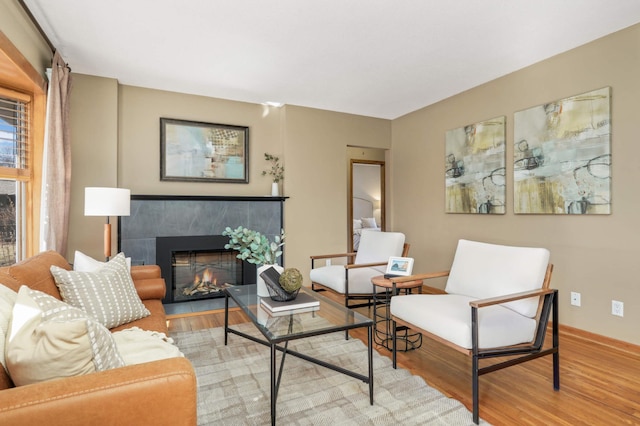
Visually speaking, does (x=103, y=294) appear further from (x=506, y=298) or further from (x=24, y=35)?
(x=506, y=298)

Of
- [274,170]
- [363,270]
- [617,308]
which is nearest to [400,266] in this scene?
[363,270]

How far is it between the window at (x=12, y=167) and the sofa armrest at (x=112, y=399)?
2.48 meters

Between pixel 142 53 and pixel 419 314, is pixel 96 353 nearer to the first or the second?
pixel 419 314

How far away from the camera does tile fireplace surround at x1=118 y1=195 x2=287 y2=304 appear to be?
148 inches

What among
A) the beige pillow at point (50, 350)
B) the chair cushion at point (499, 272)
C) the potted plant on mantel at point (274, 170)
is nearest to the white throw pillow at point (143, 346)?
the beige pillow at point (50, 350)

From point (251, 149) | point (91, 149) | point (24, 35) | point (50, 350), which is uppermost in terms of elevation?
point (24, 35)

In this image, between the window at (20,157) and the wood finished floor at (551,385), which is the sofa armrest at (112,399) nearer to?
the wood finished floor at (551,385)

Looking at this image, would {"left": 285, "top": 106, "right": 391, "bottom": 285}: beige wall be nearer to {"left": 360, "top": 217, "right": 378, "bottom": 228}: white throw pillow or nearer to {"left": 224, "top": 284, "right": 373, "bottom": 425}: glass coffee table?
{"left": 360, "top": 217, "right": 378, "bottom": 228}: white throw pillow

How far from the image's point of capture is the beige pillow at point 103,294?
190 cm

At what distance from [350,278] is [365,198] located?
2688 mm

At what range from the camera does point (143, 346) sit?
1.66 meters

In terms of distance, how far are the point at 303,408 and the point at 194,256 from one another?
2721 millimetres

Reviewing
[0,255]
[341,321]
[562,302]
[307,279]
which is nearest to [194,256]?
[307,279]

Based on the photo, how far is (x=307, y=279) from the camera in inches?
185
